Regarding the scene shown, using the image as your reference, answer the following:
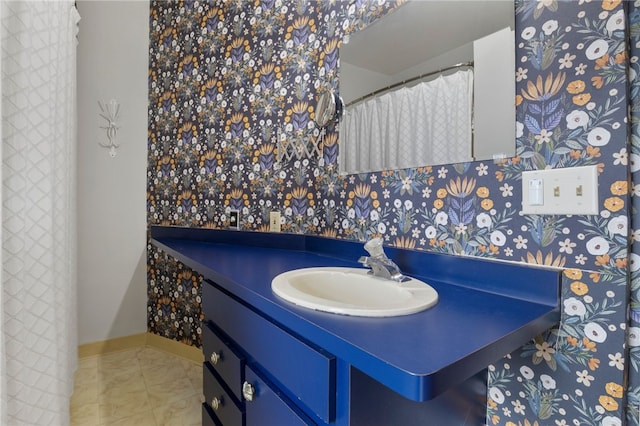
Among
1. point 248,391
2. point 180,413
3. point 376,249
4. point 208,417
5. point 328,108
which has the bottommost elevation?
point 180,413

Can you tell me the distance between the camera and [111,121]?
2.25 metres

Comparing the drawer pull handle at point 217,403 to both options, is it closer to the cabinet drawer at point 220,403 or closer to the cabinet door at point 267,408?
the cabinet drawer at point 220,403

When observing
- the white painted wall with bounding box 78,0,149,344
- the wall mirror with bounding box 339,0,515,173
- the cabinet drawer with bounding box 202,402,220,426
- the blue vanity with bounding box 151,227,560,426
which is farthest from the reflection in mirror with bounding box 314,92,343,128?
the white painted wall with bounding box 78,0,149,344

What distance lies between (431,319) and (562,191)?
0.45 metres

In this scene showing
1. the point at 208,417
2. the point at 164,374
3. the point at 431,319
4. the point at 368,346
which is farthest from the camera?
the point at 164,374

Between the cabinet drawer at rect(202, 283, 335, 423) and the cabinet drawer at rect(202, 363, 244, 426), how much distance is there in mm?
214

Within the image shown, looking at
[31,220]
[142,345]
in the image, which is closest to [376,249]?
[31,220]

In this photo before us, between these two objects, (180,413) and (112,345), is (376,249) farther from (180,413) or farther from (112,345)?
(112,345)

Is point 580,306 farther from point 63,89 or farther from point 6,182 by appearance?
Result: point 63,89

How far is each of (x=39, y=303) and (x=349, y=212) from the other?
3.82 feet

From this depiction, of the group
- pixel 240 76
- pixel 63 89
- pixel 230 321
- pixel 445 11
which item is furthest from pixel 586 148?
pixel 63 89

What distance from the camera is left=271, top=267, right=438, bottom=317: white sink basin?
2.21ft

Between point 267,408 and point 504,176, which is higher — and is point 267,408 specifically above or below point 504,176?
below

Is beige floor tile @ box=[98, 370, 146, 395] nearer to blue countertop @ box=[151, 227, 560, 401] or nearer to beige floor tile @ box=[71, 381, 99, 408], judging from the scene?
beige floor tile @ box=[71, 381, 99, 408]
